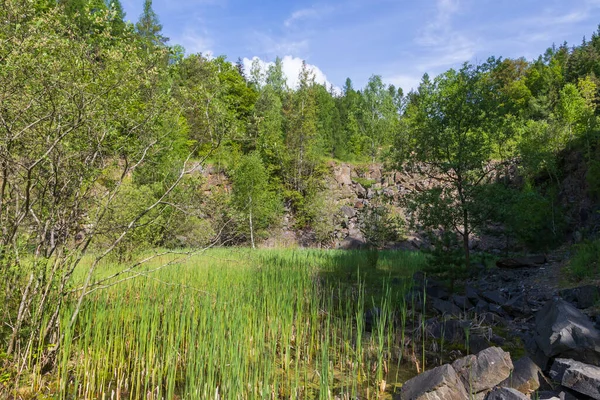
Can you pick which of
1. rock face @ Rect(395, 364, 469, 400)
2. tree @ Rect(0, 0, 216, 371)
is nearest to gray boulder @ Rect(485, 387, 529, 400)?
rock face @ Rect(395, 364, 469, 400)

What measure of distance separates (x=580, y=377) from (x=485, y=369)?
0.74 meters

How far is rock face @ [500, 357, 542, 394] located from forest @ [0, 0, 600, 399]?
0.82 meters

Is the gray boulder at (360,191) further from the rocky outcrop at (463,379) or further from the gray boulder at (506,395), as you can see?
the gray boulder at (506,395)

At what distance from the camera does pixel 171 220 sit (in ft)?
20.0

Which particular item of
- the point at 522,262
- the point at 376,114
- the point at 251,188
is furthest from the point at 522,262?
the point at 376,114

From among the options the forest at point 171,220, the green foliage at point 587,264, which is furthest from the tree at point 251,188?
the green foliage at point 587,264

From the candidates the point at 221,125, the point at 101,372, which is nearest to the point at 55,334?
the point at 101,372

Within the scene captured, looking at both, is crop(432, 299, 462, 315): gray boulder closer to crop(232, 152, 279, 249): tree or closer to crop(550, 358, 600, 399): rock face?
crop(550, 358, 600, 399): rock face

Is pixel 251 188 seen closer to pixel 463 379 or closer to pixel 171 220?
pixel 171 220

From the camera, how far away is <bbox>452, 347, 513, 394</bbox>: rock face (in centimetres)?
325

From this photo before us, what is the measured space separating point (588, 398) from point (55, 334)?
518 cm

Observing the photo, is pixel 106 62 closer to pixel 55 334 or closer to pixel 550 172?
pixel 55 334

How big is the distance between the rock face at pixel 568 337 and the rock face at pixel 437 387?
137 cm

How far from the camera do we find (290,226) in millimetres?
28734
